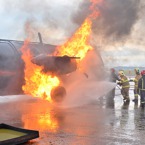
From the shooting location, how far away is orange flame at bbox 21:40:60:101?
505 inches

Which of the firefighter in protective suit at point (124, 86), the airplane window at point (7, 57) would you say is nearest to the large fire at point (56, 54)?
the airplane window at point (7, 57)

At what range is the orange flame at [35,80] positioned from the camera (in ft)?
42.1

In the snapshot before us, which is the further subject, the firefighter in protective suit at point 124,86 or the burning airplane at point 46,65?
the firefighter in protective suit at point 124,86

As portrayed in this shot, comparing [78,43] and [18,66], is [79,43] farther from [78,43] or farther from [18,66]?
[18,66]

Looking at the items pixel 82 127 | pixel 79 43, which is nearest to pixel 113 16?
pixel 79 43

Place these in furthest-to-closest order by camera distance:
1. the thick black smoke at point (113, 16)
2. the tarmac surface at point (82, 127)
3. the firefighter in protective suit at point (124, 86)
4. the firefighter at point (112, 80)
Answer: the firefighter at point (112, 80) → the firefighter in protective suit at point (124, 86) → the thick black smoke at point (113, 16) → the tarmac surface at point (82, 127)

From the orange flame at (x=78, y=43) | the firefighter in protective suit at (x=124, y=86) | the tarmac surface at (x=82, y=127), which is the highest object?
the orange flame at (x=78, y=43)

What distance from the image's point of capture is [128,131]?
23.0 ft

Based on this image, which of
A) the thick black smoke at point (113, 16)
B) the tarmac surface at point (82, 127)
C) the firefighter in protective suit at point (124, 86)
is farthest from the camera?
the firefighter in protective suit at point (124, 86)

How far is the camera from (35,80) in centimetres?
1280

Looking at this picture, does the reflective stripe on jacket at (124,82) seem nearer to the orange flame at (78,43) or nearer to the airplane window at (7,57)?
the orange flame at (78,43)

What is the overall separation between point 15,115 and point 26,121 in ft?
4.21

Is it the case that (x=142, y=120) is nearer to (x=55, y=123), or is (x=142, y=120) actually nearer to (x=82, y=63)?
(x=55, y=123)

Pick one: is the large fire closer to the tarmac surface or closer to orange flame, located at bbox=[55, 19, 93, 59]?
orange flame, located at bbox=[55, 19, 93, 59]
